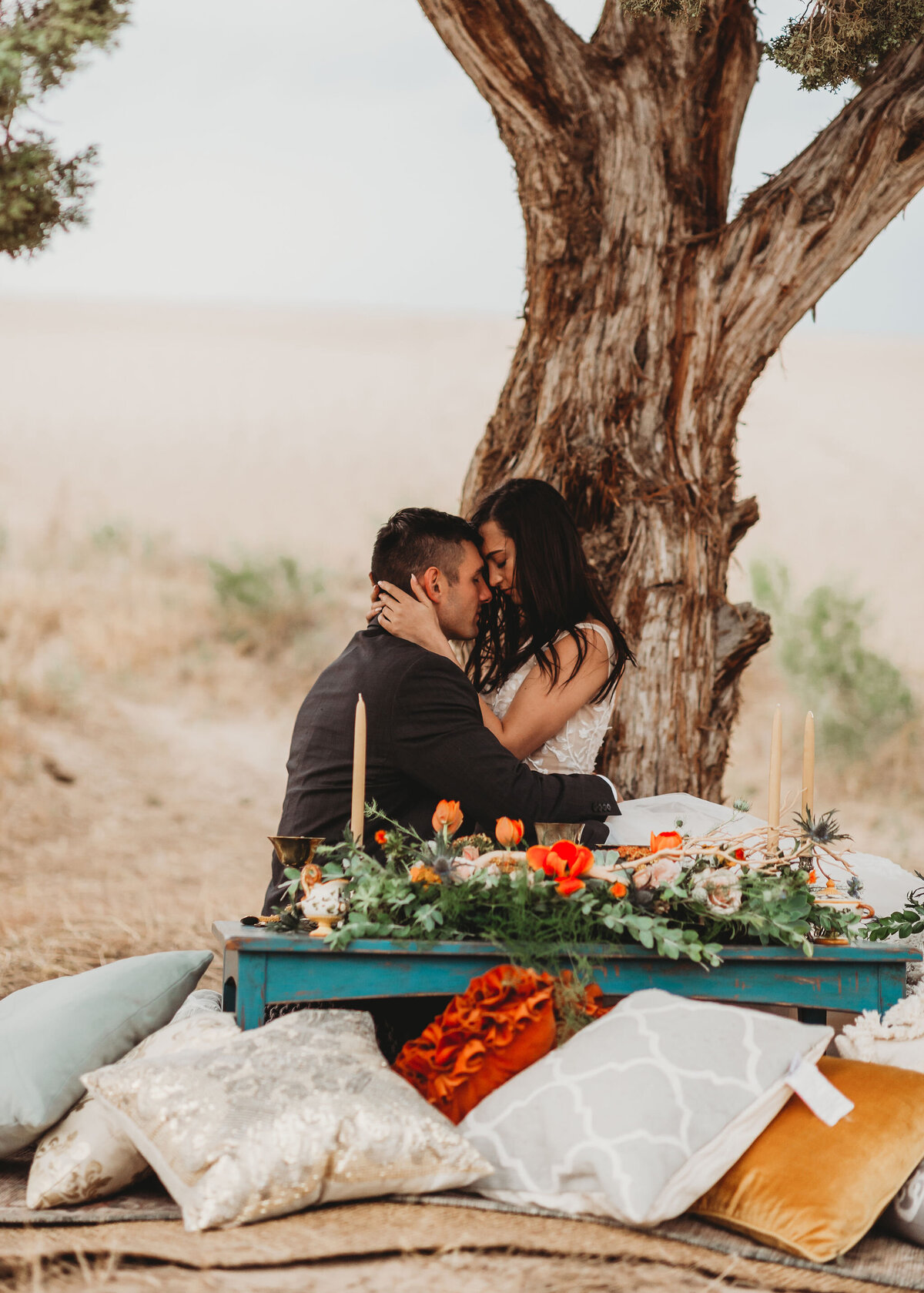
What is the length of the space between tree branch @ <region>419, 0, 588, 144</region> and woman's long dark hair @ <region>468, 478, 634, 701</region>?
1208 millimetres

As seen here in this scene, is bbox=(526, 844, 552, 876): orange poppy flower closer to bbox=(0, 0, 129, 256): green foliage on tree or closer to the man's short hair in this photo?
the man's short hair

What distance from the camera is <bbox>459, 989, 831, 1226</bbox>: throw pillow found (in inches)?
76.5

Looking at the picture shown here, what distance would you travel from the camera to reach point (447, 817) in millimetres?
2422

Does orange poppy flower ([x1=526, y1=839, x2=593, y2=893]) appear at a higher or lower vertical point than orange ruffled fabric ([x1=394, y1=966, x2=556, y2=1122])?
higher

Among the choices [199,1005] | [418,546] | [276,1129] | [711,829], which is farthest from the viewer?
[418,546]

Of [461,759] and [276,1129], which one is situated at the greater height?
[461,759]

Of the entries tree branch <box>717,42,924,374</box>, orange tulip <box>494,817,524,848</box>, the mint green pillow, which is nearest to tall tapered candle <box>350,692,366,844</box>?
orange tulip <box>494,817,524,848</box>

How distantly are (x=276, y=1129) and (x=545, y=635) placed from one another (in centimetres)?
165

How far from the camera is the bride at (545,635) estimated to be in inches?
126

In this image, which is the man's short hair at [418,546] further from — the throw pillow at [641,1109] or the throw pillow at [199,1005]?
the throw pillow at [641,1109]

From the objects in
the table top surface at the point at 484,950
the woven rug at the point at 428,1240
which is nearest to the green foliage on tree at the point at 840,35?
the table top surface at the point at 484,950

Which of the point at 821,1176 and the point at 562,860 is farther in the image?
the point at 562,860

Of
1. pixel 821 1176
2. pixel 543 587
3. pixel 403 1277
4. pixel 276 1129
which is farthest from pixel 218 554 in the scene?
pixel 403 1277

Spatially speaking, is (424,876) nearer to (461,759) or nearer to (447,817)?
(447,817)
